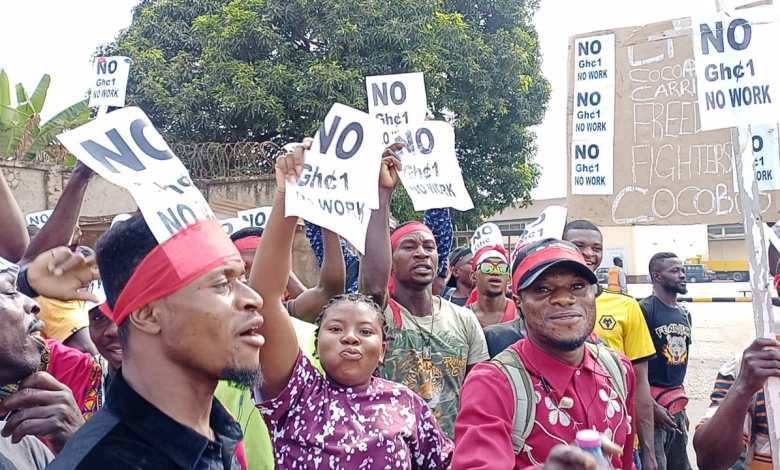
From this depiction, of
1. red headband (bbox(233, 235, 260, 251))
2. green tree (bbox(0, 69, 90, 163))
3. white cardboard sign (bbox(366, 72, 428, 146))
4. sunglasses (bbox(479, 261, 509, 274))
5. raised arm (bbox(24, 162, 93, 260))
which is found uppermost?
green tree (bbox(0, 69, 90, 163))

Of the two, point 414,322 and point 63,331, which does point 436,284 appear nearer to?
point 414,322

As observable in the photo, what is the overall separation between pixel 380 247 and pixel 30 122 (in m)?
14.4

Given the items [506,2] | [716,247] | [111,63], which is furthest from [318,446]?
[716,247]

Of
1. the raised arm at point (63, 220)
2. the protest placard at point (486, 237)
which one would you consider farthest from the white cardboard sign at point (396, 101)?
the raised arm at point (63, 220)

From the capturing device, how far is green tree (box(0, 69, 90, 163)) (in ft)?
51.6

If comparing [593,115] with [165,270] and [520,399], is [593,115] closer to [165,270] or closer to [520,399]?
[520,399]

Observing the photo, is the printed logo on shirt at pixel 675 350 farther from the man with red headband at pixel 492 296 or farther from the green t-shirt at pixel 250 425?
the green t-shirt at pixel 250 425

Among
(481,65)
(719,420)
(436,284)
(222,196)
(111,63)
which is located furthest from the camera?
(481,65)

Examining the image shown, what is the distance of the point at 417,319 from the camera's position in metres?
3.88

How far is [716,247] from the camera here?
4678 centimetres

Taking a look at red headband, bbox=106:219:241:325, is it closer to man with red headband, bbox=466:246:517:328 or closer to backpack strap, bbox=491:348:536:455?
backpack strap, bbox=491:348:536:455

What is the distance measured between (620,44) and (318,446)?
13.7 ft

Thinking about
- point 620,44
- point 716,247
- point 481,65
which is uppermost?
point 481,65

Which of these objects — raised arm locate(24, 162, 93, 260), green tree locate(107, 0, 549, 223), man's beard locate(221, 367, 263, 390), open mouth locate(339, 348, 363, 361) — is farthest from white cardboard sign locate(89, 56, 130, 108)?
green tree locate(107, 0, 549, 223)
